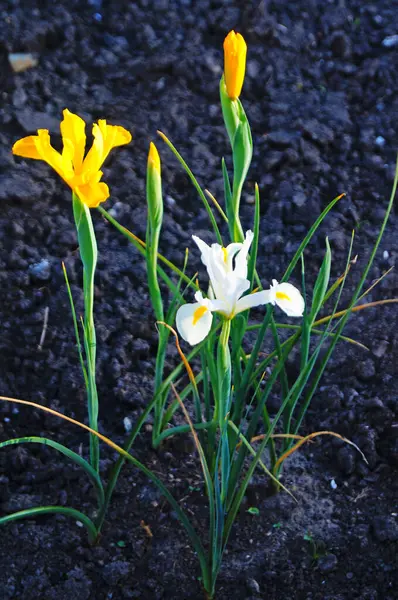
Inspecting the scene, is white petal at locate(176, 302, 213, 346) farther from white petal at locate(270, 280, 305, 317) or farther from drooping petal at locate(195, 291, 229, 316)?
white petal at locate(270, 280, 305, 317)

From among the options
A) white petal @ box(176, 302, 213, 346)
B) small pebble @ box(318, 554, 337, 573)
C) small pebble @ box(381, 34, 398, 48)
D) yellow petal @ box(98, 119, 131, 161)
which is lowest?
small pebble @ box(318, 554, 337, 573)

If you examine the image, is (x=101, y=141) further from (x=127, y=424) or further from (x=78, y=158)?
(x=127, y=424)

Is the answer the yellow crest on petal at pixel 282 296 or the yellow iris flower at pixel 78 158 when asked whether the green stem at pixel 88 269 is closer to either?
the yellow iris flower at pixel 78 158

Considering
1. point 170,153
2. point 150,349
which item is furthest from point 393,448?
point 170,153

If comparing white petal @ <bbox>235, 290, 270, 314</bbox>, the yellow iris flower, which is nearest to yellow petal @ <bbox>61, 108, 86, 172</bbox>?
the yellow iris flower

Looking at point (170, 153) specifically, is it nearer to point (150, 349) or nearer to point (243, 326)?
point (150, 349)

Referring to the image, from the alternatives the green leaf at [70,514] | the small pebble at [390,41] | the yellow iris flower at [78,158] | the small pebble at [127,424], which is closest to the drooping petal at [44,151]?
the yellow iris flower at [78,158]

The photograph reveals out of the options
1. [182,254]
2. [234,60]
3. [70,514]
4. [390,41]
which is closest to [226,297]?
[234,60]
